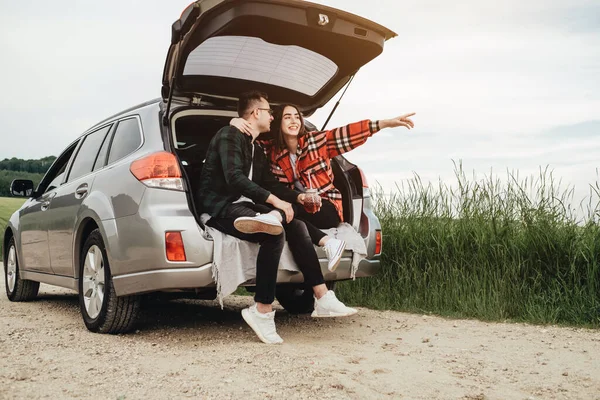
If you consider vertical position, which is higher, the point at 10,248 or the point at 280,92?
the point at 280,92

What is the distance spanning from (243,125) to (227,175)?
0.47 m

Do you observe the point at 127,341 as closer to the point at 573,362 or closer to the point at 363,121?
the point at 363,121

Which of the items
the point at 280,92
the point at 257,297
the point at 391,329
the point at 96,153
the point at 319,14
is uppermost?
the point at 319,14

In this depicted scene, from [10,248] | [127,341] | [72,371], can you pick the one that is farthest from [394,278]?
[10,248]

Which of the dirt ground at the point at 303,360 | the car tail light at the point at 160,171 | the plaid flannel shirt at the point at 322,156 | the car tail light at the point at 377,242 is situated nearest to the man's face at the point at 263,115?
the plaid flannel shirt at the point at 322,156

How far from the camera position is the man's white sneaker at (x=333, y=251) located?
15.0 ft

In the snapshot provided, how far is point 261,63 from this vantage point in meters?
4.88

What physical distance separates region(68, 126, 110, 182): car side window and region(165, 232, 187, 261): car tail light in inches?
66.1

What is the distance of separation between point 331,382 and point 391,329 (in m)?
2.04

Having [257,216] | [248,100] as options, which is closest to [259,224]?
[257,216]

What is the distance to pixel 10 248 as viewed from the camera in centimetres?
739

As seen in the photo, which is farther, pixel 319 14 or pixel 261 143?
pixel 261 143

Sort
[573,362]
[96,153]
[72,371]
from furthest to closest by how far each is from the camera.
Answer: [96,153] → [573,362] → [72,371]

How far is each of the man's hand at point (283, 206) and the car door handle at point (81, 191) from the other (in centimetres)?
164
